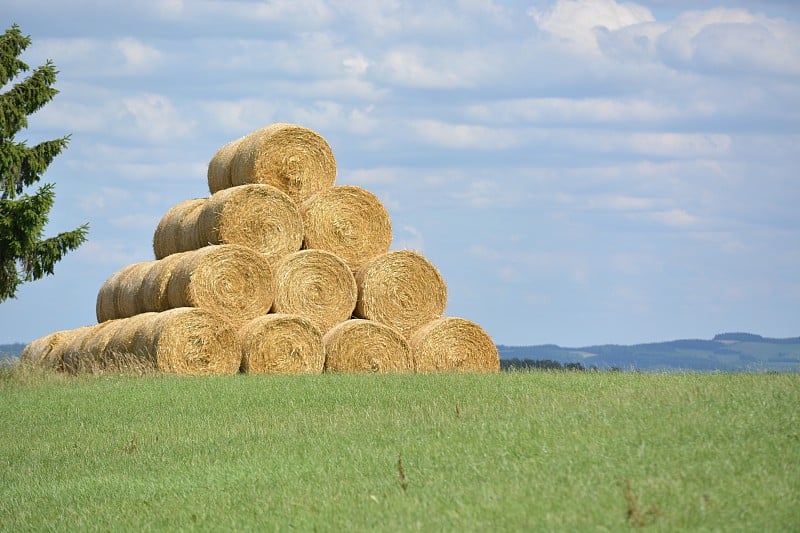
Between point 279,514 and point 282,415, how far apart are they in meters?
4.70

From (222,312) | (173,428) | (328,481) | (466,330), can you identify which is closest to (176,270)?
(222,312)

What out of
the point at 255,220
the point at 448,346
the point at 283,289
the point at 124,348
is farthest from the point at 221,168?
the point at 448,346

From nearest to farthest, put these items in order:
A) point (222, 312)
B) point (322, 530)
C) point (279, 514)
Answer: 1. point (322, 530)
2. point (279, 514)
3. point (222, 312)

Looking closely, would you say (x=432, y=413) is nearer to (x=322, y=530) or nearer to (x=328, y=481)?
(x=328, y=481)

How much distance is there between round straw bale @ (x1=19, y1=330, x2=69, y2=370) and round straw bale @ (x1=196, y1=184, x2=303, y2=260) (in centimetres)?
511

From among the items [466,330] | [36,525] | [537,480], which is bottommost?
[36,525]

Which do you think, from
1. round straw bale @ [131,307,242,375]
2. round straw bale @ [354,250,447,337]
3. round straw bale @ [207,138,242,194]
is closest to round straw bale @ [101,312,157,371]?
round straw bale @ [131,307,242,375]

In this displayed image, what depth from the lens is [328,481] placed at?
8.95 metres

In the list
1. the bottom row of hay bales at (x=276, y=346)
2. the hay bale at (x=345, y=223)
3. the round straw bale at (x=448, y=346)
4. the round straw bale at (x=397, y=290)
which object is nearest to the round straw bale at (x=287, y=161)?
the hay bale at (x=345, y=223)

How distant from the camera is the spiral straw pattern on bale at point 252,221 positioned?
19.0m

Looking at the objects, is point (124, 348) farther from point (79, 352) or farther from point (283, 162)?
point (283, 162)

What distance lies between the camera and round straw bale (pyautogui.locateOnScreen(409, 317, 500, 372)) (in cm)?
1956

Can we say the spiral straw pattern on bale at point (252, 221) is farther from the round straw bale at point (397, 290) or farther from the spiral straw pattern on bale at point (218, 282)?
the round straw bale at point (397, 290)

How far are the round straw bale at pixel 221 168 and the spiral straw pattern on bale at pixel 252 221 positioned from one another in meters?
1.00
